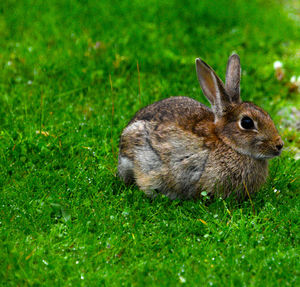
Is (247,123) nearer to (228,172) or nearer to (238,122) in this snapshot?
(238,122)

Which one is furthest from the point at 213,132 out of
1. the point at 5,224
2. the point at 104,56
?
the point at 104,56

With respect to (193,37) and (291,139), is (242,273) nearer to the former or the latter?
(291,139)

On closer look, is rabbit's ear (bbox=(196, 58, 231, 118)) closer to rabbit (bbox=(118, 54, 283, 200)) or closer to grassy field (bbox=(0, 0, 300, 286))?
rabbit (bbox=(118, 54, 283, 200))

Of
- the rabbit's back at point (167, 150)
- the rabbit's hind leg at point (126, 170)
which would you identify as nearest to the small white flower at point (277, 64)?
the rabbit's back at point (167, 150)

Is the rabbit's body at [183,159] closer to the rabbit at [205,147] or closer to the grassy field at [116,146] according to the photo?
the rabbit at [205,147]

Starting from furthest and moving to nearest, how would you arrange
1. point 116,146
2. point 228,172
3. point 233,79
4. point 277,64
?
point 277,64 → point 116,146 → point 233,79 → point 228,172

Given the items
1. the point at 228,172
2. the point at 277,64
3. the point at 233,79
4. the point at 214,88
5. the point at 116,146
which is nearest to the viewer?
the point at 228,172

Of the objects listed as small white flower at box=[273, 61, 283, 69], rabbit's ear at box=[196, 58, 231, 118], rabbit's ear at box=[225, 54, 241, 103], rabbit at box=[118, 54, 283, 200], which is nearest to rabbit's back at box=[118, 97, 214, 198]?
rabbit at box=[118, 54, 283, 200]

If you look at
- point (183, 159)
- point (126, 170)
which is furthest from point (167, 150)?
point (126, 170)
